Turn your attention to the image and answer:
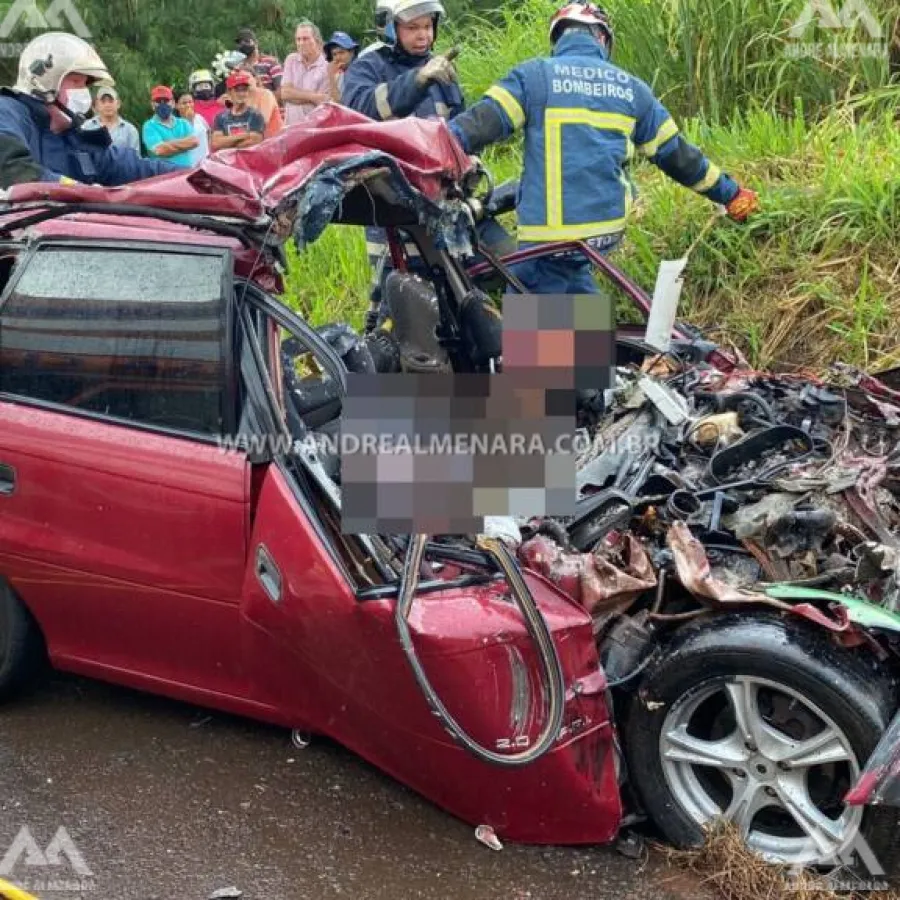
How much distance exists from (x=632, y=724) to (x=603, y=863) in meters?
0.35

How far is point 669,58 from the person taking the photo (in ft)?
24.1

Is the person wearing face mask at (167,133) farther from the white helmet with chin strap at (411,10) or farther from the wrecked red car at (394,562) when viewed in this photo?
the wrecked red car at (394,562)

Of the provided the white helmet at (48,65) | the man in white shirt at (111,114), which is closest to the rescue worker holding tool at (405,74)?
the white helmet at (48,65)

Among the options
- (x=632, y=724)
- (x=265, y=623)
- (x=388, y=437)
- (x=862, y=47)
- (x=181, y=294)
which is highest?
(x=862, y=47)

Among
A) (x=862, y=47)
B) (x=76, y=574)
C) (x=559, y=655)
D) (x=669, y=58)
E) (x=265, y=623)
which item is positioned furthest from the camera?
(x=669, y=58)

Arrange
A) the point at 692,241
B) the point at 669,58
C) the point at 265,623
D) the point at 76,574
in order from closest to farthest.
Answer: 1. the point at 265,623
2. the point at 76,574
3. the point at 692,241
4. the point at 669,58

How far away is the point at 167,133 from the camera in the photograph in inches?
365

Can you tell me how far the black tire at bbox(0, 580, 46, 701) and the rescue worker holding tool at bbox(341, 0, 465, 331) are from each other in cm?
274

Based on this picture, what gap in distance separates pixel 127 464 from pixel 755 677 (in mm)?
1705

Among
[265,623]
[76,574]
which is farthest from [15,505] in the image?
[265,623]

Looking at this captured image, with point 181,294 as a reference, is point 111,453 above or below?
below

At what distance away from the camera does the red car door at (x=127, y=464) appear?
2.94 meters

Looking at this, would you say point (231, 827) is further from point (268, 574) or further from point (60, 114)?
point (60, 114)

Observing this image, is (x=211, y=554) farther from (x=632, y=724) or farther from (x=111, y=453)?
(x=632, y=724)
